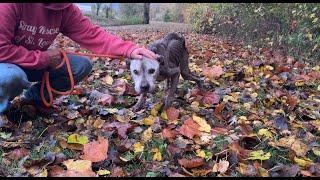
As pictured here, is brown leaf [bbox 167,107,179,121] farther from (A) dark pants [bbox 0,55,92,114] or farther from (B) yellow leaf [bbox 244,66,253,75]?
(B) yellow leaf [bbox 244,66,253,75]

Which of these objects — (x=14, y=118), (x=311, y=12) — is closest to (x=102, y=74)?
(x=14, y=118)

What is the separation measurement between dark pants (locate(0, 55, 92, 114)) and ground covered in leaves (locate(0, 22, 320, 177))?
211 mm

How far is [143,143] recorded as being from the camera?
365cm

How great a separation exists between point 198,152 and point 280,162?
591 mm

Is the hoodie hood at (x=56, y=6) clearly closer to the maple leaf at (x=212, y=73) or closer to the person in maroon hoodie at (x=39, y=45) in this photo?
the person in maroon hoodie at (x=39, y=45)

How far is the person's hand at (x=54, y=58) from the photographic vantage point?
408 cm

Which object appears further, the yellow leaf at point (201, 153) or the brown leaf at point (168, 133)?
the brown leaf at point (168, 133)

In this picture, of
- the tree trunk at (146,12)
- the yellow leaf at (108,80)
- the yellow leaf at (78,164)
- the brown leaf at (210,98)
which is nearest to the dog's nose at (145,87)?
the brown leaf at (210,98)

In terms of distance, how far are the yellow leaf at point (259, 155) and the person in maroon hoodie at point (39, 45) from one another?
135 centimetres

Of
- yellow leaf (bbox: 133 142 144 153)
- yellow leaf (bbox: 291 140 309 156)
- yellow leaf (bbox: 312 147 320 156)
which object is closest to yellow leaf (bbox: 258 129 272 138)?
yellow leaf (bbox: 291 140 309 156)

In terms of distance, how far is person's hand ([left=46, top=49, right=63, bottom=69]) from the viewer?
4078 millimetres

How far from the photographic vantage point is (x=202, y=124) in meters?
4.04

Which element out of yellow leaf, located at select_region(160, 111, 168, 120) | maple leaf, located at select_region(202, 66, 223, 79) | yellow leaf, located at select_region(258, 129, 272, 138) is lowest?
maple leaf, located at select_region(202, 66, 223, 79)

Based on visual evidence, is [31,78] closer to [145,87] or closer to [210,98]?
[145,87]
